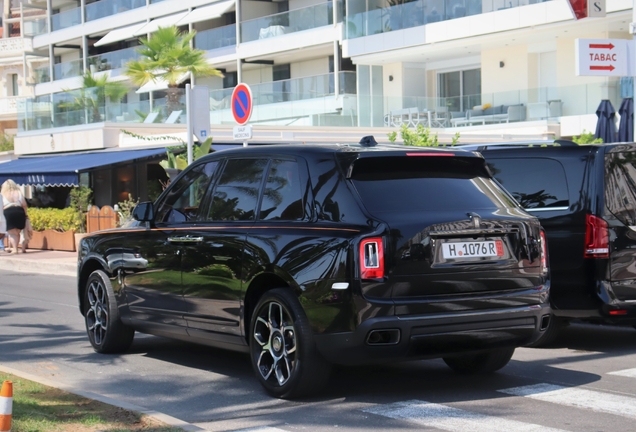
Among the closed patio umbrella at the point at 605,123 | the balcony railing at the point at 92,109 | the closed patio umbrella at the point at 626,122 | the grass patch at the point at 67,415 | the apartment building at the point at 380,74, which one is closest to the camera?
the grass patch at the point at 67,415

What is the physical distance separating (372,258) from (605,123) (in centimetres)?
1563

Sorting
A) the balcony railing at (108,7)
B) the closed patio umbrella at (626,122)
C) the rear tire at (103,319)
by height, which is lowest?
the rear tire at (103,319)

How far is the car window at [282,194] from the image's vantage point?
279 inches

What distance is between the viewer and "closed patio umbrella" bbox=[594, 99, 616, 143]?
20.4 meters

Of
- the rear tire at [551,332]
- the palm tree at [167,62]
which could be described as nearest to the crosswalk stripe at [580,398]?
the rear tire at [551,332]

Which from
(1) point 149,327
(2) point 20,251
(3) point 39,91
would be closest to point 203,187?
(1) point 149,327

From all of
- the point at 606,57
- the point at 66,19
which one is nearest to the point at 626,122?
the point at 606,57

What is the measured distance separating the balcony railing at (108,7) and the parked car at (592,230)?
44655 millimetres

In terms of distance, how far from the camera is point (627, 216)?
28.3ft

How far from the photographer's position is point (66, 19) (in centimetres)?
5675

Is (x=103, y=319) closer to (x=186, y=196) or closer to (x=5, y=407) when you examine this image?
(x=186, y=196)

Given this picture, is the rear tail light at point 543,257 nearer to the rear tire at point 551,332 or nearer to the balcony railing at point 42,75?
the rear tire at point 551,332

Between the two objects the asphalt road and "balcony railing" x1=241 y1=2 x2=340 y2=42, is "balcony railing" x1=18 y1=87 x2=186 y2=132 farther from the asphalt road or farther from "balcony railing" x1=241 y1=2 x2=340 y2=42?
the asphalt road

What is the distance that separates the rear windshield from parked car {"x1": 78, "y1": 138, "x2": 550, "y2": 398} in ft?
0.03
